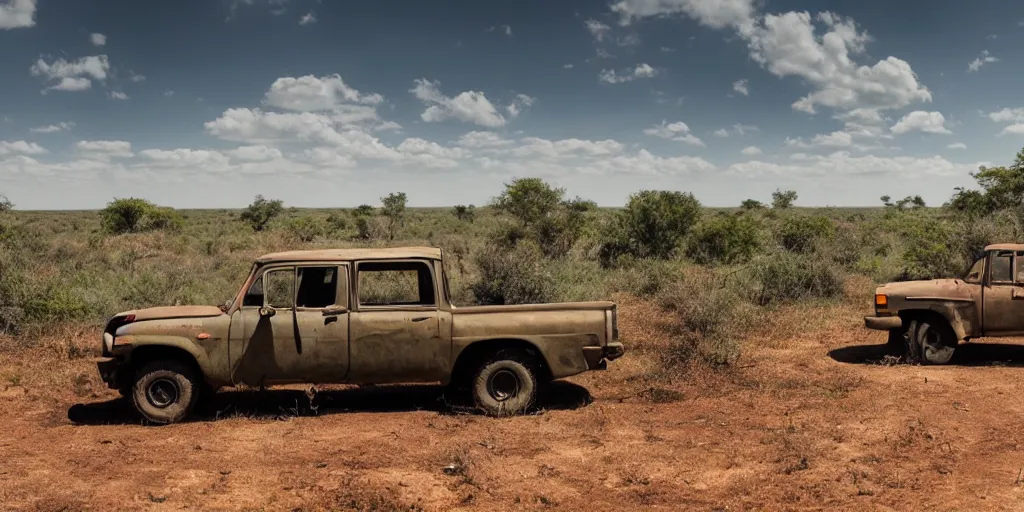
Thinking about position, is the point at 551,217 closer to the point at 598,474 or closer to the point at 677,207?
the point at 677,207

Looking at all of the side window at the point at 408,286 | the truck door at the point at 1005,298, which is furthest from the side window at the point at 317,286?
the truck door at the point at 1005,298

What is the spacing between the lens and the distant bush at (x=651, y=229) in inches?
881

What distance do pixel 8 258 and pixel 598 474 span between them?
13465 mm

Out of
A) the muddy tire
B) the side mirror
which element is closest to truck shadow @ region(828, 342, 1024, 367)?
the muddy tire

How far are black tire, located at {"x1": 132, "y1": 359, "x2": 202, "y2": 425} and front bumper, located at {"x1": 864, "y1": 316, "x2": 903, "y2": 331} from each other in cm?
899

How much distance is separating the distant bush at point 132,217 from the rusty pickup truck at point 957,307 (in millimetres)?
33929

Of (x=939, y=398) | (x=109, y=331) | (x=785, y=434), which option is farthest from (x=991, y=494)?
(x=109, y=331)

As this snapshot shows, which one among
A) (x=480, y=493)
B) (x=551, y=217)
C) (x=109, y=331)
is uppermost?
(x=551, y=217)

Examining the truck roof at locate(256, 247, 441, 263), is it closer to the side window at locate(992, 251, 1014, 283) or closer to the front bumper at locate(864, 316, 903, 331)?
the front bumper at locate(864, 316, 903, 331)

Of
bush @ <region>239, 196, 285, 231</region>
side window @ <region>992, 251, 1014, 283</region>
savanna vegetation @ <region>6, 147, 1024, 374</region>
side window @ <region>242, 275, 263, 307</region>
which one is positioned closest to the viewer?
side window @ <region>242, 275, 263, 307</region>

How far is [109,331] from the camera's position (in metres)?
7.16

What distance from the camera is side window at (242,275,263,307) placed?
7.07 m

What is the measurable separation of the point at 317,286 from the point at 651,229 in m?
16.8

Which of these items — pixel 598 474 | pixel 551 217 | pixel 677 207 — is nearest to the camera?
pixel 598 474
